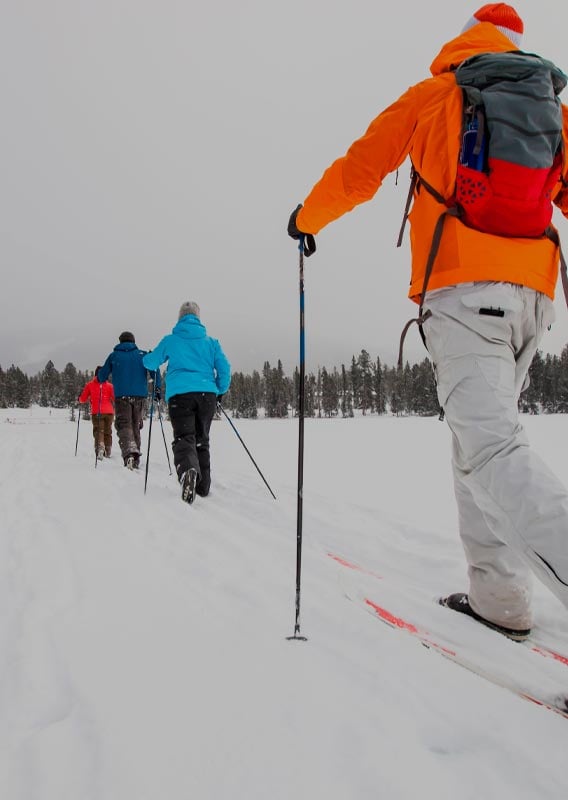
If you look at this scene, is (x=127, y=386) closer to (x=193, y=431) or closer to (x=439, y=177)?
(x=193, y=431)

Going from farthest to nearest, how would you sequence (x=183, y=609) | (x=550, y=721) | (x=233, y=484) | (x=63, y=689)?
1. (x=233, y=484)
2. (x=183, y=609)
3. (x=63, y=689)
4. (x=550, y=721)

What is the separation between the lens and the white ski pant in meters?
1.41

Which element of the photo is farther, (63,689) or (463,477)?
(463,477)

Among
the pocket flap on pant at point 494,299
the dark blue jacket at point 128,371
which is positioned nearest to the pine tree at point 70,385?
the dark blue jacket at point 128,371

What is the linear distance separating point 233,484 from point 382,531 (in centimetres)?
273

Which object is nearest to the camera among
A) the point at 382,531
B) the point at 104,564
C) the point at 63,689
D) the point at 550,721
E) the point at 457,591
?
the point at 550,721

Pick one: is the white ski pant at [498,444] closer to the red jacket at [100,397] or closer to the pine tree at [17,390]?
the red jacket at [100,397]

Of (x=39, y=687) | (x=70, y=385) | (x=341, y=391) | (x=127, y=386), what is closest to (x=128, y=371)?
(x=127, y=386)

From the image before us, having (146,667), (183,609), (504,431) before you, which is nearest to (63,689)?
(146,667)

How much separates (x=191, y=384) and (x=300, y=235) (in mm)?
3409

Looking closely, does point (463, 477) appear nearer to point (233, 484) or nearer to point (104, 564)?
point (104, 564)

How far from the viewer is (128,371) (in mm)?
8281

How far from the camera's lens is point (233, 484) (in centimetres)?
604

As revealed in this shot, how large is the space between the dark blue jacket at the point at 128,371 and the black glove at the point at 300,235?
6.48 metres
